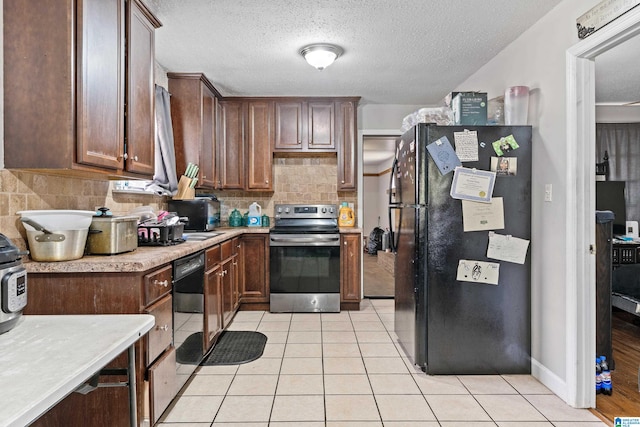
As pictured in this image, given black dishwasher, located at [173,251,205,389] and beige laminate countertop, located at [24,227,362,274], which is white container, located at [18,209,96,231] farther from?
black dishwasher, located at [173,251,205,389]

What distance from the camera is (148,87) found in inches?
90.0

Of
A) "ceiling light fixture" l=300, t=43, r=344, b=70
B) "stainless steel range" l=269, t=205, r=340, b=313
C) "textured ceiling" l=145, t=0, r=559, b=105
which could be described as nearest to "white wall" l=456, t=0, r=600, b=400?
"textured ceiling" l=145, t=0, r=559, b=105

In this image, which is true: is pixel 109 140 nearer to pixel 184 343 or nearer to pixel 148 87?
pixel 148 87

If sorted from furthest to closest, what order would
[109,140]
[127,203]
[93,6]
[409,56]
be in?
[409,56] → [127,203] → [109,140] → [93,6]

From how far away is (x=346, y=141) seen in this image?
4.21 meters

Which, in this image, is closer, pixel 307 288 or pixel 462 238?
pixel 462 238

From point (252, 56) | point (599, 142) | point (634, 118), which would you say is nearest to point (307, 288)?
point (252, 56)

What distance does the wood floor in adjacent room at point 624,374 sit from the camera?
81.4 inches

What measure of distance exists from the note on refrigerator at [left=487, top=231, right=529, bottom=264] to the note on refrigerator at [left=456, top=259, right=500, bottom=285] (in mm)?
69

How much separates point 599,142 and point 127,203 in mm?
5317

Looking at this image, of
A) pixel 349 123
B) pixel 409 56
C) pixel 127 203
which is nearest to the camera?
pixel 127 203

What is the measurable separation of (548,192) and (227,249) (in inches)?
101

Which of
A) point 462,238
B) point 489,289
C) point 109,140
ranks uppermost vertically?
point 109,140

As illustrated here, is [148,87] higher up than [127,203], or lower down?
higher up
